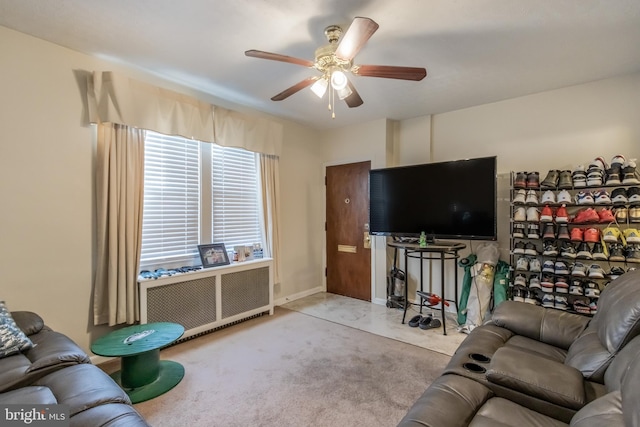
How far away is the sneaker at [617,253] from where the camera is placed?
106 inches

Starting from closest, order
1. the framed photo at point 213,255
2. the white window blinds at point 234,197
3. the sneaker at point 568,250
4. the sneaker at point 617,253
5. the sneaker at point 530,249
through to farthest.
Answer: the sneaker at point 617,253, the sneaker at point 568,250, the sneaker at point 530,249, the framed photo at point 213,255, the white window blinds at point 234,197

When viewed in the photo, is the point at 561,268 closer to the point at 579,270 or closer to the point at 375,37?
the point at 579,270

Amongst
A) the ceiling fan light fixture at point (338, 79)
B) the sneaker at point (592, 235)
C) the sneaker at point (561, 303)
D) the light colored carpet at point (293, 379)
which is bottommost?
the light colored carpet at point (293, 379)

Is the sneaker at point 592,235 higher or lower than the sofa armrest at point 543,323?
higher

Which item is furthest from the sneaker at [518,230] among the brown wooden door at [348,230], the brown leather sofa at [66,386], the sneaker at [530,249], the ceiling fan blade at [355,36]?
the brown leather sofa at [66,386]

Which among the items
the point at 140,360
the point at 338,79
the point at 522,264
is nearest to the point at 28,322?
the point at 140,360

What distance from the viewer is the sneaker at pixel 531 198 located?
10.2ft

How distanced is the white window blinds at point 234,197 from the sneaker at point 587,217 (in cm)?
347

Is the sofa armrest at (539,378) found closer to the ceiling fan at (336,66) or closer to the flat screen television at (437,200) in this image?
the ceiling fan at (336,66)

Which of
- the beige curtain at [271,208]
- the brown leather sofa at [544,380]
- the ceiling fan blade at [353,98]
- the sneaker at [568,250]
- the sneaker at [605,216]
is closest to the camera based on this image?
the brown leather sofa at [544,380]

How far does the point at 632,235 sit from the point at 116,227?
4.51m

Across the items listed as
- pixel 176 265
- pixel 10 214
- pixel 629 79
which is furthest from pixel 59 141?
pixel 629 79

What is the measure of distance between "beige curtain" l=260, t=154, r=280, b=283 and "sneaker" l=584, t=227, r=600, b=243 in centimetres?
331

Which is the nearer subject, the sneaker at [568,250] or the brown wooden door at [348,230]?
the sneaker at [568,250]
